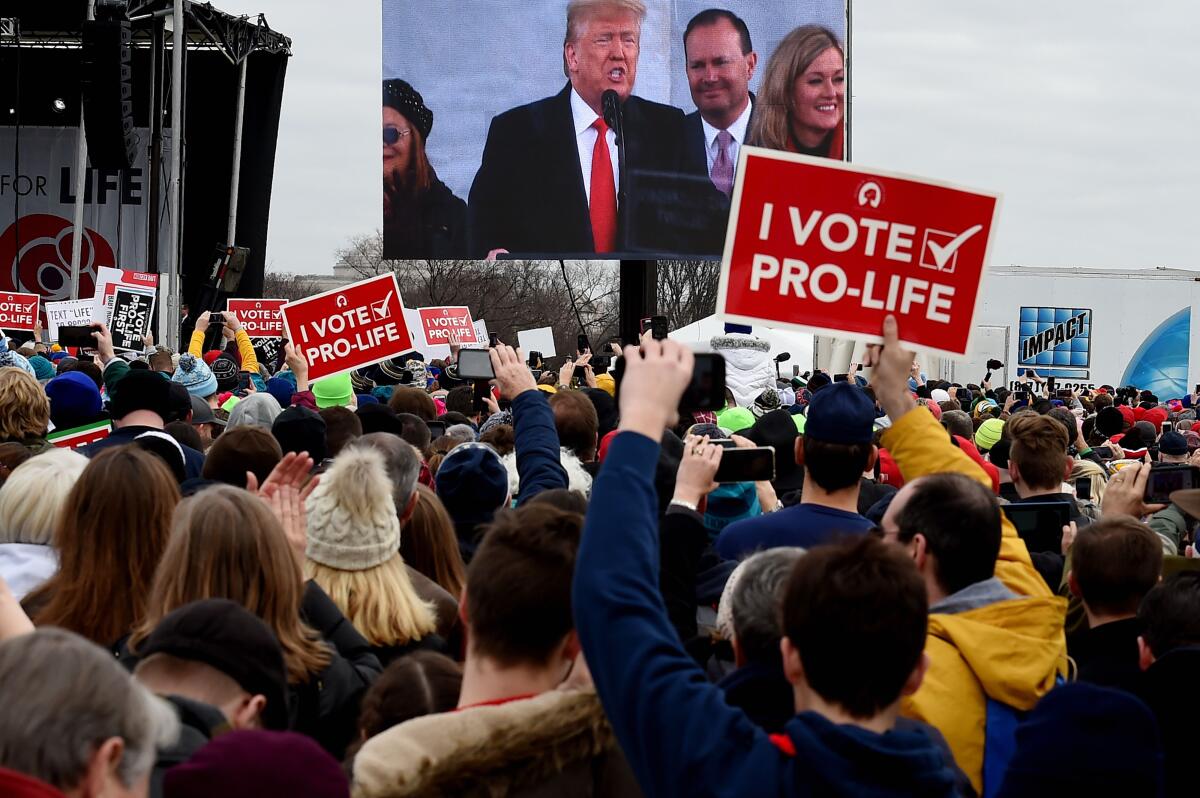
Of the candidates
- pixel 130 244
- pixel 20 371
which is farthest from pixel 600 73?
pixel 20 371

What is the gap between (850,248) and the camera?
4.50 metres

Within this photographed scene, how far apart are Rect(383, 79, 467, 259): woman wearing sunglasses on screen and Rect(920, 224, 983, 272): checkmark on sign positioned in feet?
62.0

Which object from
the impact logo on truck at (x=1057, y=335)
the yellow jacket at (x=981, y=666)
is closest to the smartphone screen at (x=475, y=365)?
the yellow jacket at (x=981, y=666)

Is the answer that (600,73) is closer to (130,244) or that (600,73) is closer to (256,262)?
(256,262)

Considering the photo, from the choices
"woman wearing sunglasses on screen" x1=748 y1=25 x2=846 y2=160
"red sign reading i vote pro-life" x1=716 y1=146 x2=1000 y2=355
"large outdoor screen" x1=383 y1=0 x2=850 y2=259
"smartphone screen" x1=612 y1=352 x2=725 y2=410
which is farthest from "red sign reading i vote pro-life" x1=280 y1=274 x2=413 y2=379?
"woman wearing sunglasses on screen" x1=748 y1=25 x2=846 y2=160

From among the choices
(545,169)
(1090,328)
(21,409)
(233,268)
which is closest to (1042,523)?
(21,409)

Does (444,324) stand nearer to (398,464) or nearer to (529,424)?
(398,464)

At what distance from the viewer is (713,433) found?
521cm

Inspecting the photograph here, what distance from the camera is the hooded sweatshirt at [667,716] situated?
6.83ft

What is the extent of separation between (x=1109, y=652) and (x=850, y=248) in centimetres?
139

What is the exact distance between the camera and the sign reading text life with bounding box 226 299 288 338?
18.4 m

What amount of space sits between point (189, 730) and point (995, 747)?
5.07 ft

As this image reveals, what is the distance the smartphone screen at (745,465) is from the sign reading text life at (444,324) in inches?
559

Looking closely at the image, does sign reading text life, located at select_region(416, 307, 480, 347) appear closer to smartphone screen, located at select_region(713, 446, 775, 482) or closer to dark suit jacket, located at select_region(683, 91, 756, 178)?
dark suit jacket, located at select_region(683, 91, 756, 178)
